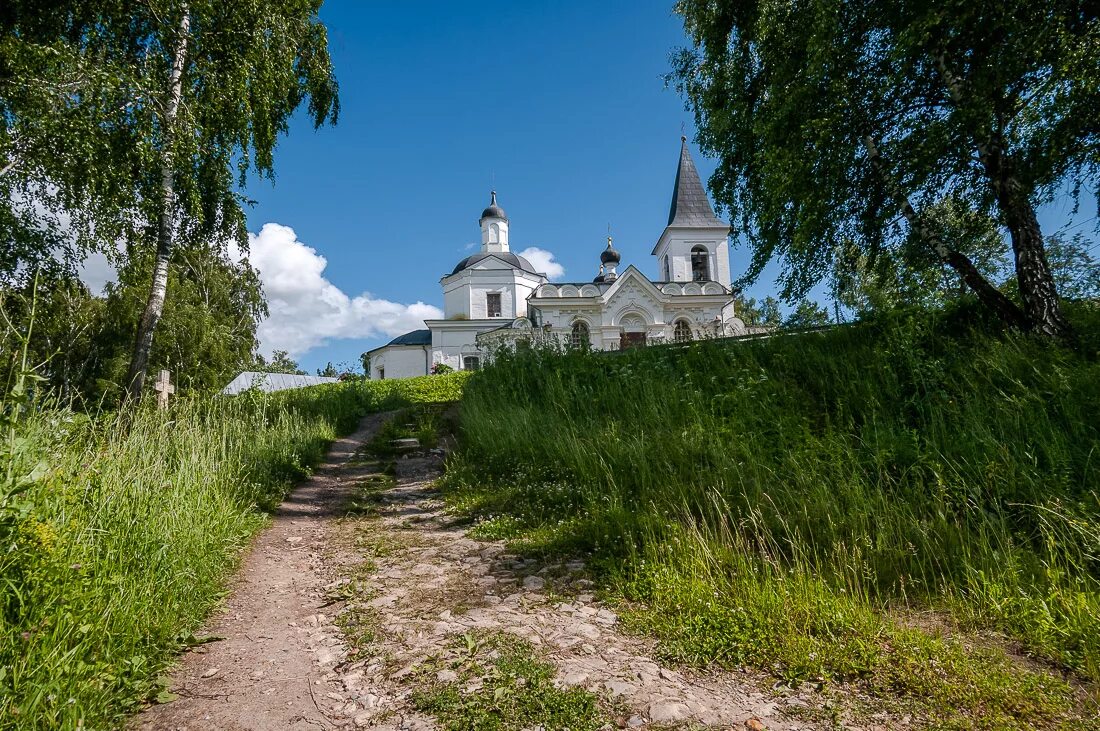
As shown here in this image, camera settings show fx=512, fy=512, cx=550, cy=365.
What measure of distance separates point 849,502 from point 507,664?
2.66 m

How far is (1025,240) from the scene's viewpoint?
20.8ft

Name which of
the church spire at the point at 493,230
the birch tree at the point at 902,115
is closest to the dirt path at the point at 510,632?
the birch tree at the point at 902,115

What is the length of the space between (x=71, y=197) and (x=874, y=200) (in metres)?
11.9

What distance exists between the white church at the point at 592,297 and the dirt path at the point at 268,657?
72.3 feet

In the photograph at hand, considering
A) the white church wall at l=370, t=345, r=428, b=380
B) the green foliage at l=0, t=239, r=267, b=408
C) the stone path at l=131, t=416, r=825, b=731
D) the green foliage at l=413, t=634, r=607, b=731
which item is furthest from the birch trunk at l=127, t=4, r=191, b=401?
the white church wall at l=370, t=345, r=428, b=380

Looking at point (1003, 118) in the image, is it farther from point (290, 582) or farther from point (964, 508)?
point (290, 582)

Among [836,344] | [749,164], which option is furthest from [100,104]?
[836,344]

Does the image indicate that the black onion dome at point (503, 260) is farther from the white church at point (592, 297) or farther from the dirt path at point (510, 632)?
the dirt path at point (510, 632)

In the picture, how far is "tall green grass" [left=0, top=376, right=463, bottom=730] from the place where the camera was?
6.54ft

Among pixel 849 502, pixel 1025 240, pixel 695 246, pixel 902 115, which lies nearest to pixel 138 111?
pixel 849 502

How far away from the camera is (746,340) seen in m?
8.83

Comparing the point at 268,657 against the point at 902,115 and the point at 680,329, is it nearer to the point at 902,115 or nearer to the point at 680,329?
the point at 902,115

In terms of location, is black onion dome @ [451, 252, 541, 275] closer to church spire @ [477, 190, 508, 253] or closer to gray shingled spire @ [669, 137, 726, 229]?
church spire @ [477, 190, 508, 253]

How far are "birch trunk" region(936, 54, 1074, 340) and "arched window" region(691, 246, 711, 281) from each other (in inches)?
1166
